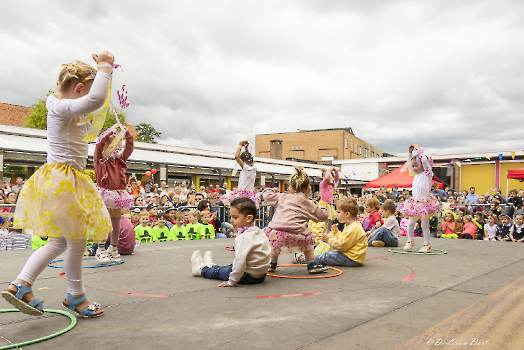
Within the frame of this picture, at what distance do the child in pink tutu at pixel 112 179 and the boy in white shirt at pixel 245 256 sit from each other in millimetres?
1626

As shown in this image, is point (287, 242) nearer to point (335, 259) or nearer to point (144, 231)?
point (335, 259)

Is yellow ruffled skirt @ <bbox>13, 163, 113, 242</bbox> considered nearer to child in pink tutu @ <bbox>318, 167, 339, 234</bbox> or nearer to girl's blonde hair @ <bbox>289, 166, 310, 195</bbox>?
girl's blonde hair @ <bbox>289, 166, 310, 195</bbox>

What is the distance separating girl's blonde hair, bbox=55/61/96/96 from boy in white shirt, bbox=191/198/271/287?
195 centimetres

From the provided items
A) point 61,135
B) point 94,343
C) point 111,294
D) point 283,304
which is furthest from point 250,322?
point 61,135

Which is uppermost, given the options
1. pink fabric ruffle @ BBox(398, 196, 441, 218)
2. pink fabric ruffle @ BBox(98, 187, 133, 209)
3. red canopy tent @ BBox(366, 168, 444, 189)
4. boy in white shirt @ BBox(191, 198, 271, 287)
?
red canopy tent @ BBox(366, 168, 444, 189)

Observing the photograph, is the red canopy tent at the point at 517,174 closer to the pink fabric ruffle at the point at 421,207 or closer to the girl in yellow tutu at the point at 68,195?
the pink fabric ruffle at the point at 421,207

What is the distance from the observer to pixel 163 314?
117 inches

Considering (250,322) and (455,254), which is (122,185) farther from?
(455,254)

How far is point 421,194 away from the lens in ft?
23.2

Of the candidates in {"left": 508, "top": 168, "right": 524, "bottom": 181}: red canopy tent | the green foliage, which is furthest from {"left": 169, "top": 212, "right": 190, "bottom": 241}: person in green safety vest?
the green foliage

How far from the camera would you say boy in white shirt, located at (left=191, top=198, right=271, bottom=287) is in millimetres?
3996

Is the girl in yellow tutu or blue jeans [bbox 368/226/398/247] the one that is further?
blue jeans [bbox 368/226/398/247]

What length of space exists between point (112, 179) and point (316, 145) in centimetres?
5480

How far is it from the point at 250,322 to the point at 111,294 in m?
1.53
